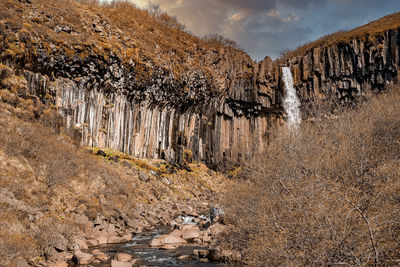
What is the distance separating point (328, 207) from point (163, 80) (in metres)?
26.7

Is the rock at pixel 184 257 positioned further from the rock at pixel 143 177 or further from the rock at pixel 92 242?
the rock at pixel 143 177

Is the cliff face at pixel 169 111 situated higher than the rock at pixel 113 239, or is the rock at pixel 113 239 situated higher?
the cliff face at pixel 169 111

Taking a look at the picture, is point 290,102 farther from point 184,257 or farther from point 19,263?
point 19,263

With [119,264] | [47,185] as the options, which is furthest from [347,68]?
[119,264]

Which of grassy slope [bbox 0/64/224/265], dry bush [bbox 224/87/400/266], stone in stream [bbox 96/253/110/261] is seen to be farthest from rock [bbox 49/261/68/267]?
dry bush [bbox 224/87/400/266]

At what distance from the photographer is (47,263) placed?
9250 millimetres

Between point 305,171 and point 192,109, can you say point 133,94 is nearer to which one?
point 192,109

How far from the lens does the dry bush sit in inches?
202

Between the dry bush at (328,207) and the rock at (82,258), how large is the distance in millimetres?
4835

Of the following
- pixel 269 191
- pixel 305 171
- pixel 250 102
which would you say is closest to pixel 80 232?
pixel 269 191

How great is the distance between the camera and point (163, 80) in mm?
30594

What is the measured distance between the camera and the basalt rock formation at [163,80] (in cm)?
2197

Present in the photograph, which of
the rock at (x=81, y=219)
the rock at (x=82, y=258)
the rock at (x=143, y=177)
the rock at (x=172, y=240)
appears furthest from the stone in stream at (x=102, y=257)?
the rock at (x=143, y=177)

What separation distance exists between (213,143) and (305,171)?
29.2 metres
